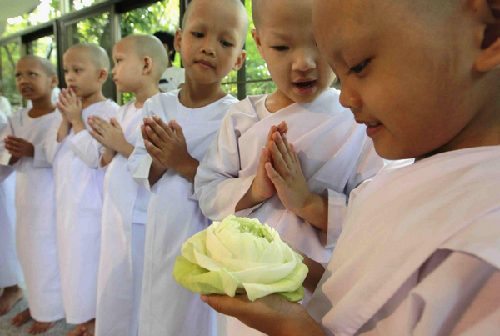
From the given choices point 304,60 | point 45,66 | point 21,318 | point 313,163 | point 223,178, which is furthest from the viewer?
point 45,66

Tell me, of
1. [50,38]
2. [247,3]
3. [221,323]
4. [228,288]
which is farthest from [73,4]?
[228,288]

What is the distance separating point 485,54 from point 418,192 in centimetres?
16

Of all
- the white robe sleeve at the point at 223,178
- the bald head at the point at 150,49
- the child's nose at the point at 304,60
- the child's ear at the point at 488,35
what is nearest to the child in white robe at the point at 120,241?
the bald head at the point at 150,49

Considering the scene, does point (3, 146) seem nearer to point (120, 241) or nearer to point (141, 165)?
point (120, 241)

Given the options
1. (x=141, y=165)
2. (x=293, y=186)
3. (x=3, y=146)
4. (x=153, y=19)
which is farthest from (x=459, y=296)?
(x=153, y=19)

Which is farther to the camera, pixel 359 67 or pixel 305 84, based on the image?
pixel 305 84

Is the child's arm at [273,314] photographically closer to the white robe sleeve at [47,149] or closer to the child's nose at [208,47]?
the child's nose at [208,47]

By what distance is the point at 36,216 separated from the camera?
6.55ft

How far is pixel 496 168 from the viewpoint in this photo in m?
0.37

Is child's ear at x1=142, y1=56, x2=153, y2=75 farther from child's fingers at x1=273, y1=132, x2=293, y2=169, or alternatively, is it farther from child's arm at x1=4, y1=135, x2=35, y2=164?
child's fingers at x1=273, y1=132, x2=293, y2=169

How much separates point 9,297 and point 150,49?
1898mm

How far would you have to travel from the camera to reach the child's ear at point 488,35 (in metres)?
0.35

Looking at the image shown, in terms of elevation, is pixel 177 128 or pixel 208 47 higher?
pixel 208 47

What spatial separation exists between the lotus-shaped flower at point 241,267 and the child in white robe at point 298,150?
28 centimetres
